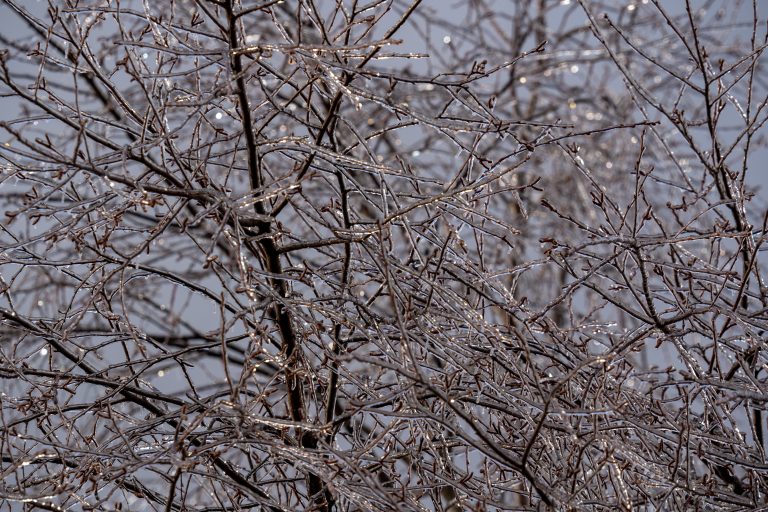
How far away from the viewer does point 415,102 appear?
597 centimetres

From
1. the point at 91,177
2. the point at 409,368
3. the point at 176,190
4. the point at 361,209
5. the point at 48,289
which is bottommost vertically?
the point at 409,368

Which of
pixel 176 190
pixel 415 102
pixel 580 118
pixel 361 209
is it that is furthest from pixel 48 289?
pixel 580 118

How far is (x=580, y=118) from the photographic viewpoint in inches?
283

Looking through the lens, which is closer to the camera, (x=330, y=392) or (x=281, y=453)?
(x=281, y=453)

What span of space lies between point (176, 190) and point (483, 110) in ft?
2.96

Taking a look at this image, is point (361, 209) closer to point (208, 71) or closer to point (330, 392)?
point (208, 71)

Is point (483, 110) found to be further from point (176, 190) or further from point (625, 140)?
point (625, 140)

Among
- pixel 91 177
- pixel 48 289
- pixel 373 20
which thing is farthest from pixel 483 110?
pixel 48 289

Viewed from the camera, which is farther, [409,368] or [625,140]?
[625,140]

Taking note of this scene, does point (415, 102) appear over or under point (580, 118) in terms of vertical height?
under

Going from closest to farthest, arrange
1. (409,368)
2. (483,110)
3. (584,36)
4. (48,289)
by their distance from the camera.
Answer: (409,368) < (483,110) < (48,289) < (584,36)

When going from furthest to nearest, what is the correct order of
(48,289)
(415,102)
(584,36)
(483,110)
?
(584,36)
(415,102)
(48,289)
(483,110)

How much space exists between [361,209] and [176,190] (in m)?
4.17

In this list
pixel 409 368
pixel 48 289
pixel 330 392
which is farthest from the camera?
pixel 48 289
